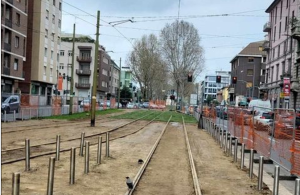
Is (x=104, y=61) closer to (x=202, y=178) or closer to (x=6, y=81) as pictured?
(x=6, y=81)

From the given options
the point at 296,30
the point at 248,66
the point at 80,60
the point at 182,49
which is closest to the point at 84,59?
the point at 80,60

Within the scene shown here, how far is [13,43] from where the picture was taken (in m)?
47.5

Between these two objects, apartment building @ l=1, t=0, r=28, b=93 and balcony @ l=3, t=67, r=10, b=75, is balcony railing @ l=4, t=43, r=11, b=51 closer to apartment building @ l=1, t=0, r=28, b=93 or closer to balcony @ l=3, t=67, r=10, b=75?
apartment building @ l=1, t=0, r=28, b=93

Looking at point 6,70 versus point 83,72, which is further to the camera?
point 83,72

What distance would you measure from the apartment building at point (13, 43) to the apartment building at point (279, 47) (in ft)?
106

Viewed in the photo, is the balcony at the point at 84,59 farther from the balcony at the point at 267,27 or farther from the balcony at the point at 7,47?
the balcony at the point at 267,27

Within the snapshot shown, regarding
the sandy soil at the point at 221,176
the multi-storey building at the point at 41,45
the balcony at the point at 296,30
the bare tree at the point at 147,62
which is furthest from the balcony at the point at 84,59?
the sandy soil at the point at 221,176

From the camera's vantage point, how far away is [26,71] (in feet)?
175

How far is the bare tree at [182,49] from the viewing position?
211ft

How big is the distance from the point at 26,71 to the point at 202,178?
4825 centimetres

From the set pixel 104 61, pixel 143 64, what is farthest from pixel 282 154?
pixel 104 61

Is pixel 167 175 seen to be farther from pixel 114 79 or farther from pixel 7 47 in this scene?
pixel 114 79

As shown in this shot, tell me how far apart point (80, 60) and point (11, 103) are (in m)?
59.8

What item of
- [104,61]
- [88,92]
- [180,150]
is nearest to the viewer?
[180,150]
